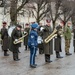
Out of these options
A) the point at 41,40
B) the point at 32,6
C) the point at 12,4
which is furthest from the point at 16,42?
the point at 32,6

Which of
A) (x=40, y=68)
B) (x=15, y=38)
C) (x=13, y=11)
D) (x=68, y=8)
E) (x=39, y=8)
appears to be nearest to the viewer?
(x=40, y=68)

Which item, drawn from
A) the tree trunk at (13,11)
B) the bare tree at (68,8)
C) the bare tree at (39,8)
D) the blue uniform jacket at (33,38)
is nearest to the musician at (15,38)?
the blue uniform jacket at (33,38)

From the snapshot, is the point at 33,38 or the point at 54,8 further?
the point at 54,8

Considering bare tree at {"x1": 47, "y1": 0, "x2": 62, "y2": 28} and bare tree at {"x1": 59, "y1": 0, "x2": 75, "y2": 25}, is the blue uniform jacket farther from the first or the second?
bare tree at {"x1": 59, "y1": 0, "x2": 75, "y2": 25}

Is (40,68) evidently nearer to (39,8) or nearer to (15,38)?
(15,38)

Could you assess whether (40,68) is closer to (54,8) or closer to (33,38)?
(33,38)

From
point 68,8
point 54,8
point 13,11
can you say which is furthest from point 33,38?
point 54,8

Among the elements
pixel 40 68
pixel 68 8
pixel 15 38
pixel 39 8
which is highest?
pixel 39 8

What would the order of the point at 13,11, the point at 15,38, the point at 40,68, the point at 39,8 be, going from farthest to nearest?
the point at 39,8 < the point at 13,11 < the point at 15,38 < the point at 40,68

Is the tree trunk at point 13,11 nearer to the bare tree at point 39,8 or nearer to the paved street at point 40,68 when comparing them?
the bare tree at point 39,8

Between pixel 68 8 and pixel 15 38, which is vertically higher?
pixel 68 8

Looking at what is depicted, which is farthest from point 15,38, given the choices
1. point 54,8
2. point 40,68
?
point 54,8

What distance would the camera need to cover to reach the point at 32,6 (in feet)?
171

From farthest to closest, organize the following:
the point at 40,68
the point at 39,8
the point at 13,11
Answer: the point at 39,8 < the point at 13,11 < the point at 40,68
